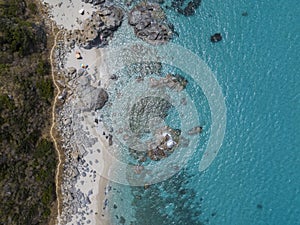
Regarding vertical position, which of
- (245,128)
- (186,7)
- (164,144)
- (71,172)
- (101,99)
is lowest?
(71,172)

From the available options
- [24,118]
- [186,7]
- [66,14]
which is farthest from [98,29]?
[24,118]

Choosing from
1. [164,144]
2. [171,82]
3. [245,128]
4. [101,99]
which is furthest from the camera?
[171,82]

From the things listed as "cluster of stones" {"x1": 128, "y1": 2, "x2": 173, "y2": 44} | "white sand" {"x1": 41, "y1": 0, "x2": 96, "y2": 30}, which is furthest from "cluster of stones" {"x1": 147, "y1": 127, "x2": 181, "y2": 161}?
"white sand" {"x1": 41, "y1": 0, "x2": 96, "y2": 30}

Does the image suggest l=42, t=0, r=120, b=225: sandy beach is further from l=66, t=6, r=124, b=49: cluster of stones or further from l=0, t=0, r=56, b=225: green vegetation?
l=0, t=0, r=56, b=225: green vegetation

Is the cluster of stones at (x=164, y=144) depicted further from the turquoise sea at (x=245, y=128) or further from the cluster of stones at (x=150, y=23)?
the cluster of stones at (x=150, y=23)

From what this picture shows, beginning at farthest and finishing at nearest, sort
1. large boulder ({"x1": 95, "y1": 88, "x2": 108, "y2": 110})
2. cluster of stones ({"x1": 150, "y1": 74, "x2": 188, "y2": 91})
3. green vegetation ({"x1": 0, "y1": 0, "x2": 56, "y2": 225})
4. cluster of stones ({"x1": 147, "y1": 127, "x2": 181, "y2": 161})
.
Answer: cluster of stones ({"x1": 150, "y1": 74, "x2": 188, "y2": 91}), large boulder ({"x1": 95, "y1": 88, "x2": 108, "y2": 110}), cluster of stones ({"x1": 147, "y1": 127, "x2": 181, "y2": 161}), green vegetation ({"x1": 0, "y1": 0, "x2": 56, "y2": 225})

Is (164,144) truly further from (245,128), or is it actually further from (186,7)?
(186,7)

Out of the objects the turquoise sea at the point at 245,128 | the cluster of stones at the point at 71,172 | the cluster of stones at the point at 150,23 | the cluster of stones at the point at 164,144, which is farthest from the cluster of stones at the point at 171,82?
the cluster of stones at the point at 71,172
